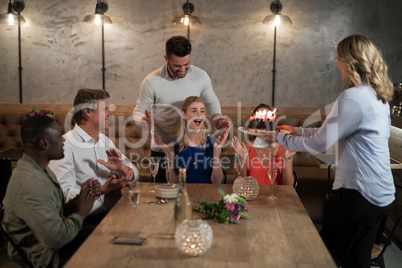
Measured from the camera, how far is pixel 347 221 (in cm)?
212

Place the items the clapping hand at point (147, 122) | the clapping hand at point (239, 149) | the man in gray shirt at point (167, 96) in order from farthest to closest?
the man in gray shirt at point (167, 96), the clapping hand at point (147, 122), the clapping hand at point (239, 149)

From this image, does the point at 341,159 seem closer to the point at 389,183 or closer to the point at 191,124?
Answer: the point at 389,183

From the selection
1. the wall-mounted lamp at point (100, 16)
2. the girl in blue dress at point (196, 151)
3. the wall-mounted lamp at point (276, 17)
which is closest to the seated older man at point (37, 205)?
the girl in blue dress at point (196, 151)

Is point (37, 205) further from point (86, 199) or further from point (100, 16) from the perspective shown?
point (100, 16)

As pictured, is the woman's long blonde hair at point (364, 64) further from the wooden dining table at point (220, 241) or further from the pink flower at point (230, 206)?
the pink flower at point (230, 206)

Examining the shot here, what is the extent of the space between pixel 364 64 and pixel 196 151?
149 cm

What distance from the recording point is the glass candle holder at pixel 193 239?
1563mm

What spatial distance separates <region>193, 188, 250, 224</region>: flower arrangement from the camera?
76.5 inches

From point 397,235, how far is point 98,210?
2621 millimetres

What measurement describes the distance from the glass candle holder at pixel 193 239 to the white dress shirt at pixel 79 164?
41.7 inches

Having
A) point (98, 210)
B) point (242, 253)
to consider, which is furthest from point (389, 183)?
point (98, 210)

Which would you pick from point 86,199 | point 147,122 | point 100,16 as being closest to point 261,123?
point 147,122

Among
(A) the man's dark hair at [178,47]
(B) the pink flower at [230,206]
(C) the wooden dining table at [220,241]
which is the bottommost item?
(C) the wooden dining table at [220,241]

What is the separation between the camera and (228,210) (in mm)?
1941
